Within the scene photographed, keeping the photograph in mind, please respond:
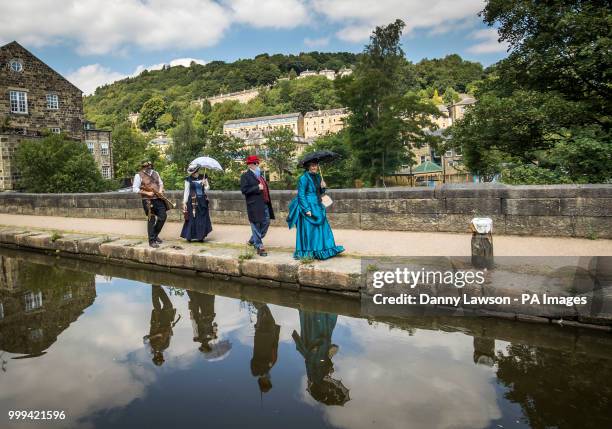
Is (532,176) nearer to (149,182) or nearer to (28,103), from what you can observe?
(149,182)

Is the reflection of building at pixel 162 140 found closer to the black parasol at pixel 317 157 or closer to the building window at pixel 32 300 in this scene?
the building window at pixel 32 300

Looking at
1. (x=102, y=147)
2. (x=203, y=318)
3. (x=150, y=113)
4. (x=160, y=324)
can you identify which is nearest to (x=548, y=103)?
(x=203, y=318)

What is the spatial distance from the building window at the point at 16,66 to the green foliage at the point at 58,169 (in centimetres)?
1271

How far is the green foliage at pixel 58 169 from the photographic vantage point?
24953 millimetres

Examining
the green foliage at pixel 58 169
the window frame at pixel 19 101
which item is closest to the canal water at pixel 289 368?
the green foliage at pixel 58 169

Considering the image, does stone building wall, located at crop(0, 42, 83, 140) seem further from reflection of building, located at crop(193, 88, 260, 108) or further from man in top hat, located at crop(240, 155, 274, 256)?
reflection of building, located at crop(193, 88, 260, 108)

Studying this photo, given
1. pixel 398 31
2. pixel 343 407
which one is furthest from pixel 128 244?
pixel 398 31

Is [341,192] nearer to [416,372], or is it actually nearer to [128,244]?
[128,244]

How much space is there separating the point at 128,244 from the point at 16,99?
3462 cm

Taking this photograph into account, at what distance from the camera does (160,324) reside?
4.86 meters

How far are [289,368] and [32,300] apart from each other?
13.4ft

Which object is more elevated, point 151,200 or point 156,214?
point 151,200

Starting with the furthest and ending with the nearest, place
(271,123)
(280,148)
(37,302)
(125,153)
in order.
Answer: (271,123)
(125,153)
(280,148)
(37,302)

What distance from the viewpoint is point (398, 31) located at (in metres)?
35.1
